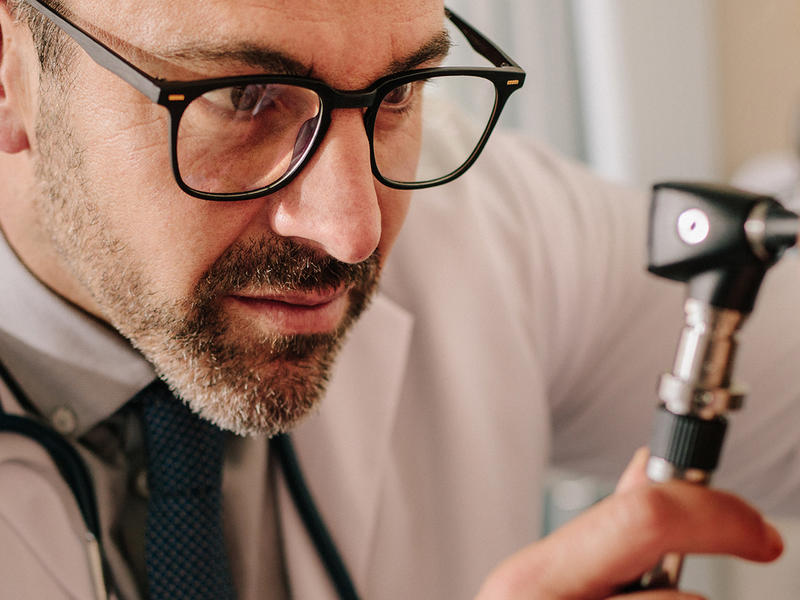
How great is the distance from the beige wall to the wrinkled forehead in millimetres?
1540

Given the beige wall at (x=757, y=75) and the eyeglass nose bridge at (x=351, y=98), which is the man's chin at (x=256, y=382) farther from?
the beige wall at (x=757, y=75)

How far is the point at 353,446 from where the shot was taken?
94 cm

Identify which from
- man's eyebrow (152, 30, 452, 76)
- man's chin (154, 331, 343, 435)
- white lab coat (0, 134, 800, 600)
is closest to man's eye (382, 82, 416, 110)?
man's eyebrow (152, 30, 452, 76)

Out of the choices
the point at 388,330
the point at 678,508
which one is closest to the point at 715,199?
the point at 678,508

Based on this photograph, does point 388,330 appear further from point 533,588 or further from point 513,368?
point 533,588

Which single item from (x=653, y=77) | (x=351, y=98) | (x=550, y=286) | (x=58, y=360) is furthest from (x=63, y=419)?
(x=653, y=77)

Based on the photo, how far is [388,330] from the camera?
3.26ft

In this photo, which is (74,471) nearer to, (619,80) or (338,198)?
(338,198)

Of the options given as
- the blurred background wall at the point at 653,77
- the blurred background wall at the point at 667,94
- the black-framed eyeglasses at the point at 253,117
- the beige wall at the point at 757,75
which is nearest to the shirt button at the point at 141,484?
the black-framed eyeglasses at the point at 253,117

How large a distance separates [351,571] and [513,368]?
33 centimetres

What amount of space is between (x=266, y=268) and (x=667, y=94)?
1.27 meters

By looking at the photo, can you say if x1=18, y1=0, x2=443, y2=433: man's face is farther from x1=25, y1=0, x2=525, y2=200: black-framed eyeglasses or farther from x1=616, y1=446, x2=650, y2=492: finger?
x1=616, y1=446, x2=650, y2=492: finger

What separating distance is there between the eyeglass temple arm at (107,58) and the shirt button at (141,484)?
1.27 feet

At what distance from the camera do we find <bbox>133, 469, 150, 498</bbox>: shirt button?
2.64ft
